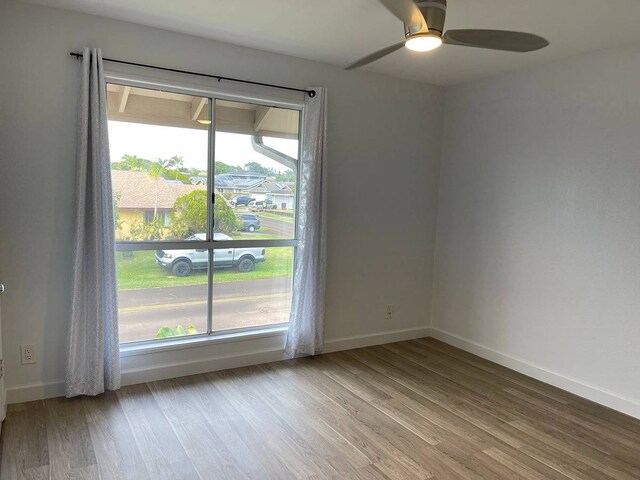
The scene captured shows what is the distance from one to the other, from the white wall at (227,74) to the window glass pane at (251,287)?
236 millimetres

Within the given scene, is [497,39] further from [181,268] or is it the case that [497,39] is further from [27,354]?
[27,354]

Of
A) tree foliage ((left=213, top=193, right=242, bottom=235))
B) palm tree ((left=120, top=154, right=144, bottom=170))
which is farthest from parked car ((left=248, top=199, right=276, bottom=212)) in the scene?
palm tree ((left=120, top=154, right=144, bottom=170))

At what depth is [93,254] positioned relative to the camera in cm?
285

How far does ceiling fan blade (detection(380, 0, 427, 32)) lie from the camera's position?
185cm

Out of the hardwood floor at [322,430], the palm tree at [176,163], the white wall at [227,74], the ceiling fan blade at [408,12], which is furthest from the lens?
the palm tree at [176,163]

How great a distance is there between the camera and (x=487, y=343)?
4.00 metres

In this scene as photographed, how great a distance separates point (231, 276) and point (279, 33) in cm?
184

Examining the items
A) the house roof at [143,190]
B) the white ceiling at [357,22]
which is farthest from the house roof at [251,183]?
the white ceiling at [357,22]

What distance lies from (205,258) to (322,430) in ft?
5.10

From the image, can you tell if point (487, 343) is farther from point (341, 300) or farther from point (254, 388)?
point (254, 388)

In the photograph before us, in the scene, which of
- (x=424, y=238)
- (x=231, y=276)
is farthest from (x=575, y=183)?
(x=231, y=276)

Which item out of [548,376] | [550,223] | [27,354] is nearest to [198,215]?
[27,354]

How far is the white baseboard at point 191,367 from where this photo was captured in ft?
9.36

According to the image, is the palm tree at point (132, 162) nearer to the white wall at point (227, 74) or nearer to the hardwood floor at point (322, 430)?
the white wall at point (227, 74)
